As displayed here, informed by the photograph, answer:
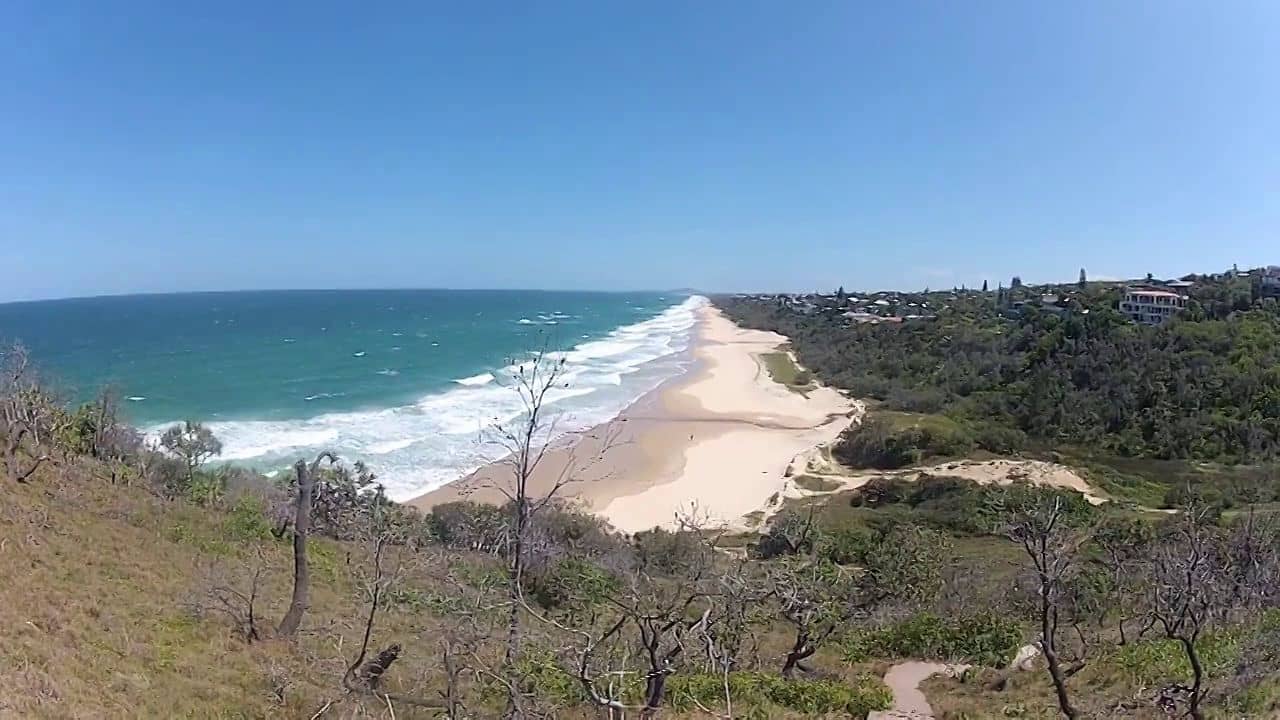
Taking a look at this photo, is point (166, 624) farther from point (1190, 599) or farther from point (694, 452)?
point (694, 452)

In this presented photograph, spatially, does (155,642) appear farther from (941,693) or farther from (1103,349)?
(1103,349)

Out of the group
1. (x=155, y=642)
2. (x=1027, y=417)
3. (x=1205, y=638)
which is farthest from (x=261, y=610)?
(x=1027, y=417)

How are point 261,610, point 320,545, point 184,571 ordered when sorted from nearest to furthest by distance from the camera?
point 261,610 → point 184,571 → point 320,545

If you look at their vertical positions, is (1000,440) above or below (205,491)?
below

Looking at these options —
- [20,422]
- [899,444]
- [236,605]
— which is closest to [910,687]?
[236,605]

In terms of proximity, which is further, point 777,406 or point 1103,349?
point 777,406

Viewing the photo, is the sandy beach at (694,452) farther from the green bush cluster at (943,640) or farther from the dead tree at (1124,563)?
the dead tree at (1124,563)

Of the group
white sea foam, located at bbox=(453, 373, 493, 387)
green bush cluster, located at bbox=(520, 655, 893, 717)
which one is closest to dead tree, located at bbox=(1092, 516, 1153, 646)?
green bush cluster, located at bbox=(520, 655, 893, 717)

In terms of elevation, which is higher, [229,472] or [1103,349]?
[1103,349]
